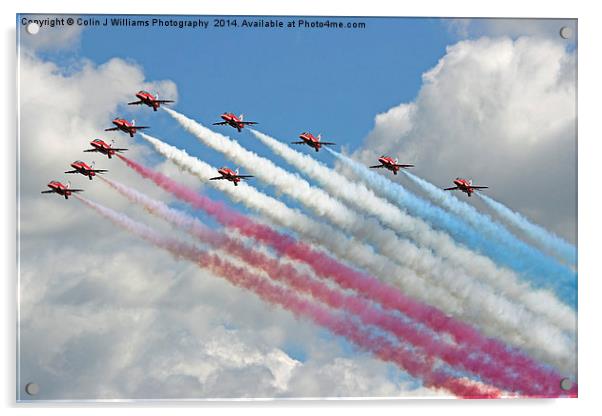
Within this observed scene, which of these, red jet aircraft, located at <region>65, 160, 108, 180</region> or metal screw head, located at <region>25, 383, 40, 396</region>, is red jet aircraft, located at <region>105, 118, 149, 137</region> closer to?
red jet aircraft, located at <region>65, 160, 108, 180</region>

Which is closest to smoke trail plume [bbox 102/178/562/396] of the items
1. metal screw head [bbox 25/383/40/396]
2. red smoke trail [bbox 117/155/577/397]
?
red smoke trail [bbox 117/155/577/397]

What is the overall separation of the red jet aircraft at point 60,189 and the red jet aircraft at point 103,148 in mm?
1385

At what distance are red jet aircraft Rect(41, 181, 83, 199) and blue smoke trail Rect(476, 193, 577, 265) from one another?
1346 cm

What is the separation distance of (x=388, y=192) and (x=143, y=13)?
10328 mm

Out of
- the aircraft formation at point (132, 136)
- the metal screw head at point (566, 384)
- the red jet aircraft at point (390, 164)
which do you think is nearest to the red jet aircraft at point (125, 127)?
the aircraft formation at point (132, 136)

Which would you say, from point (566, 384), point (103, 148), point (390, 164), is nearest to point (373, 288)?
point (390, 164)

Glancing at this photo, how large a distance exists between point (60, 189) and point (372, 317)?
1101cm

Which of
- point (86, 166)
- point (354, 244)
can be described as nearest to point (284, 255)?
point (354, 244)

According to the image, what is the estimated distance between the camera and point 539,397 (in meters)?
44.1

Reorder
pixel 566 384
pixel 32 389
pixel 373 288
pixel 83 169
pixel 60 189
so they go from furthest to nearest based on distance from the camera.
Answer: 1. pixel 373 288
2. pixel 83 169
3. pixel 60 189
4. pixel 566 384
5. pixel 32 389

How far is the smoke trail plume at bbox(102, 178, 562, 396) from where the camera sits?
1751 inches

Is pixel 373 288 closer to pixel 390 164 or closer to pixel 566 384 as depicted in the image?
pixel 390 164

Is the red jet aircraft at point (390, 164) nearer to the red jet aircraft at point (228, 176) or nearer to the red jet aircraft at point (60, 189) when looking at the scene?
the red jet aircraft at point (228, 176)

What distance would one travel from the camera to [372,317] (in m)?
45.5
